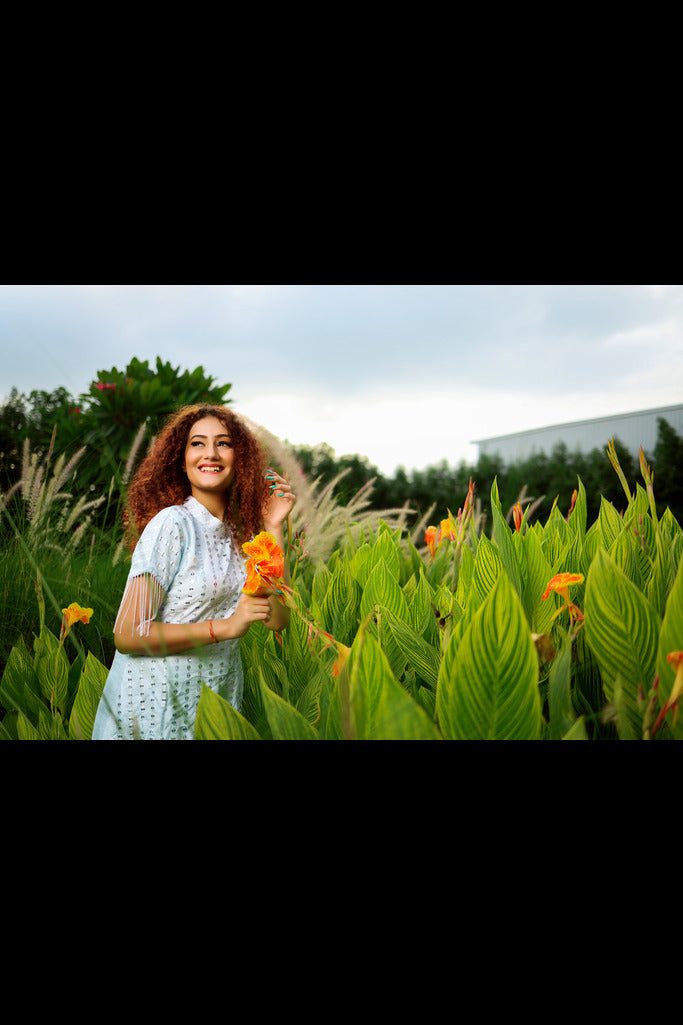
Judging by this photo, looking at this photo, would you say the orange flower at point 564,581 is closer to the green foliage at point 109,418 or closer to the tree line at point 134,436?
the tree line at point 134,436

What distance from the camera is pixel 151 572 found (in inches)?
39.8

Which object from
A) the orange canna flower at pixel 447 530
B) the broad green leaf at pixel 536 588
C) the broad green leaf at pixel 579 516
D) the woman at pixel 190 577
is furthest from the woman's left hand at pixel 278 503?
the broad green leaf at pixel 579 516

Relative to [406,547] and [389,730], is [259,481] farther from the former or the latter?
[389,730]

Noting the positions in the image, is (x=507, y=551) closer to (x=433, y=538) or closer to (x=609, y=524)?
(x=609, y=524)

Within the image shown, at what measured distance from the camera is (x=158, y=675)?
1051 mm

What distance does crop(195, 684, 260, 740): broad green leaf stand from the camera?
2.39ft

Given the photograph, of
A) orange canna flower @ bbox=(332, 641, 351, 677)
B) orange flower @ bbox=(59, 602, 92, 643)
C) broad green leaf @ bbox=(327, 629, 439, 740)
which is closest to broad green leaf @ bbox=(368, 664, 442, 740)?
broad green leaf @ bbox=(327, 629, 439, 740)

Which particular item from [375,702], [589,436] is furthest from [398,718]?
[589,436]

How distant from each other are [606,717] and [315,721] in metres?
0.40

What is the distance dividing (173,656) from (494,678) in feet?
2.15

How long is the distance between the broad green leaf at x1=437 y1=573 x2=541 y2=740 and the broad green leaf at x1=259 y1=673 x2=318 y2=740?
0.17m

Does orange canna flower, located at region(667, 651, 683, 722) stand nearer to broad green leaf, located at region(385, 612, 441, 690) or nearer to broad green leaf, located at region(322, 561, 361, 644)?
broad green leaf, located at region(385, 612, 441, 690)
